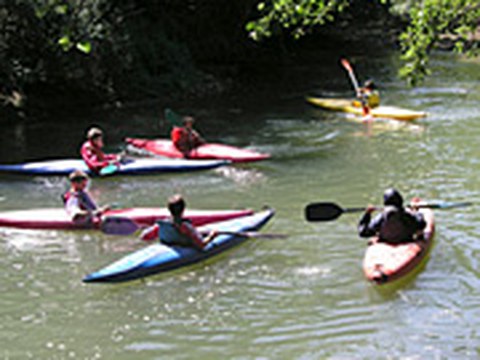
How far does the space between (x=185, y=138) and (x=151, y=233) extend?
4.13m

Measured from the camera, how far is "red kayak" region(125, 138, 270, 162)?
10617 millimetres

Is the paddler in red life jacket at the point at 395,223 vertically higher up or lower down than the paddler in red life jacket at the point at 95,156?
lower down

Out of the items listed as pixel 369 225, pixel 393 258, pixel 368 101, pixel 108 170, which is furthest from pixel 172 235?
pixel 368 101

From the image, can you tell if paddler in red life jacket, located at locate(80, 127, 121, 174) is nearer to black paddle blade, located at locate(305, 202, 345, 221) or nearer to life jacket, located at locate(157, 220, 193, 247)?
life jacket, located at locate(157, 220, 193, 247)

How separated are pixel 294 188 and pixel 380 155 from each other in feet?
7.54

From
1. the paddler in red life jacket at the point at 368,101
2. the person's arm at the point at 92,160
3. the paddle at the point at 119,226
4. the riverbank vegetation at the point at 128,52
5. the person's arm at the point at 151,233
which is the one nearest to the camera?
the person's arm at the point at 151,233

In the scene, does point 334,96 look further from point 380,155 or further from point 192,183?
point 192,183

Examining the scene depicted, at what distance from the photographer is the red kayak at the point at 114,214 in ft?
25.2

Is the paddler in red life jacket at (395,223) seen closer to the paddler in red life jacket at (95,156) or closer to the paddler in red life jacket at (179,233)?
the paddler in red life jacket at (179,233)

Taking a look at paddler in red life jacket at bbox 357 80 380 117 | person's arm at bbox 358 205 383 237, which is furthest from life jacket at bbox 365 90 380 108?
person's arm at bbox 358 205 383 237

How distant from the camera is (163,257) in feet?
21.1

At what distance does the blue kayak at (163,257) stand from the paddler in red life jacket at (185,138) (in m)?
3.88

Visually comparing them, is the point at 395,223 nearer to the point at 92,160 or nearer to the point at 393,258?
the point at 393,258

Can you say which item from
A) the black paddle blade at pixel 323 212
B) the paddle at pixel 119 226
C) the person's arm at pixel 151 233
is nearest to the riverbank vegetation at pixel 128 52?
the black paddle blade at pixel 323 212
